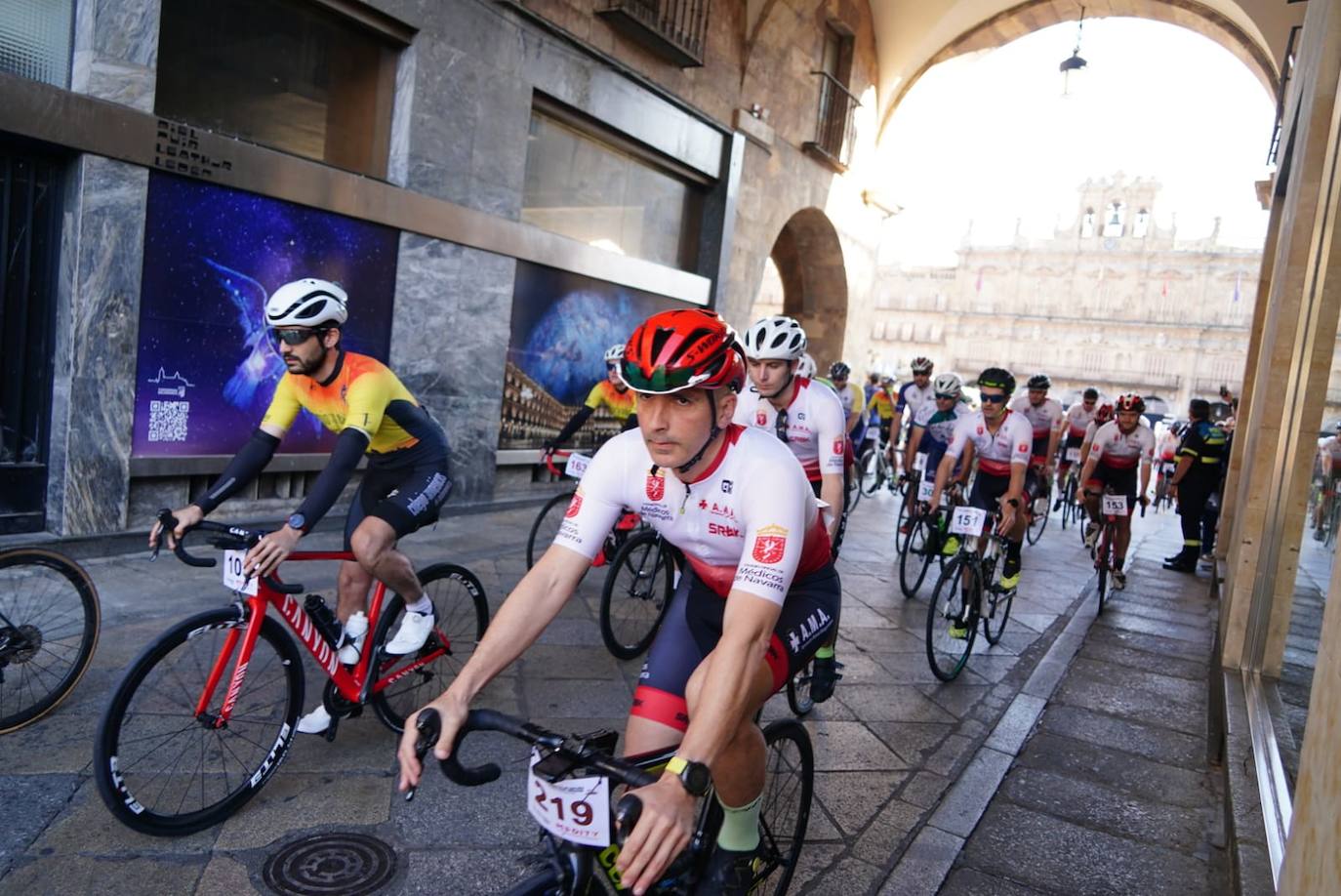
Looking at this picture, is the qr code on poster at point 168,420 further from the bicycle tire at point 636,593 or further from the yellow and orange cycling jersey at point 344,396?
the bicycle tire at point 636,593

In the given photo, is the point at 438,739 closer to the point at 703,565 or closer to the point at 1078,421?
the point at 703,565

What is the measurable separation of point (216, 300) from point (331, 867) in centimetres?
531

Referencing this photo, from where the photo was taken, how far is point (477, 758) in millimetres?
3680

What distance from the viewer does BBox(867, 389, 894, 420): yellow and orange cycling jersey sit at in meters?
15.6

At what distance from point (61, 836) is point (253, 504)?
4890 millimetres

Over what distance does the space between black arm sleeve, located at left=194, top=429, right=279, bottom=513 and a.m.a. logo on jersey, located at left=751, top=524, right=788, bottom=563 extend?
7.22 ft

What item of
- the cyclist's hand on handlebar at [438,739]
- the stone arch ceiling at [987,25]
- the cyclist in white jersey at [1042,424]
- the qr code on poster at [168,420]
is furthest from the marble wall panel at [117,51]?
the stone arch ceiling at [987,25]

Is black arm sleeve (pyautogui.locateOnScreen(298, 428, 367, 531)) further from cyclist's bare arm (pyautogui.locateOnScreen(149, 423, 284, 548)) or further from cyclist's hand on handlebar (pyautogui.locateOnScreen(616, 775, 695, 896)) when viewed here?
cyclist's hand on handlebar (pyautogui.locateOnScreen(616, 775, 695, 896))

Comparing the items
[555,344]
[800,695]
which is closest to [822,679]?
[800,695]

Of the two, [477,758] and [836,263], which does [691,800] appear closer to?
[477,758]

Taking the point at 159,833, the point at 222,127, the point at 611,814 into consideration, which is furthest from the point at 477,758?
the point at 222,127

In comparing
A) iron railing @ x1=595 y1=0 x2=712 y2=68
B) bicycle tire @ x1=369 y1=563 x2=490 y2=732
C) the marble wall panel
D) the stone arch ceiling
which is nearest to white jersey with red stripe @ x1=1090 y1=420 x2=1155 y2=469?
bicycle tire @ x1=369 y1=563 x2=490 y2=732

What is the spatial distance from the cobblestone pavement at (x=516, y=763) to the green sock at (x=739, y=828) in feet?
3.22

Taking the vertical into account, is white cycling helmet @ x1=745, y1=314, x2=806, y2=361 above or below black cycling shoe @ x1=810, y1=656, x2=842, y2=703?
above
